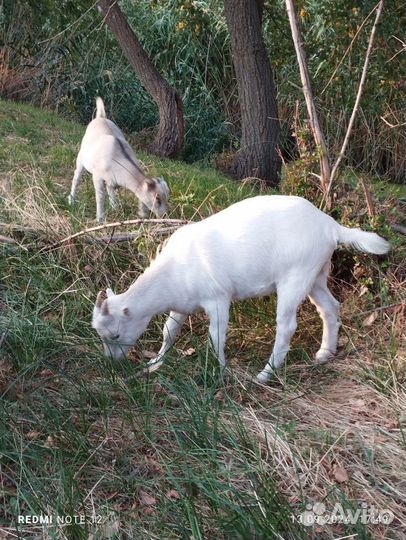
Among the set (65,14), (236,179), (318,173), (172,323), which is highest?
(65,14)

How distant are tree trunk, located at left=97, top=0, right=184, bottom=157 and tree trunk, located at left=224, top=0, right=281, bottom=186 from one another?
179 cm

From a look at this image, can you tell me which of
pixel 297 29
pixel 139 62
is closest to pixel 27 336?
pixel 297 29

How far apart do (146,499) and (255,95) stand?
7316 mm

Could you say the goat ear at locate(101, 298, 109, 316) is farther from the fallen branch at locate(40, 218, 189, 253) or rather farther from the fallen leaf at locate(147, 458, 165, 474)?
the fallen branch at locate(40, 218, 189, 253)

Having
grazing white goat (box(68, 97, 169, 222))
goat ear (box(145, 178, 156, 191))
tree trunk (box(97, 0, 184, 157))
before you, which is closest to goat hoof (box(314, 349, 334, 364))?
grazing white goat (box(68, 97, 169, 222))

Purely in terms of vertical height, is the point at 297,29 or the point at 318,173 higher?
the point at 297,29

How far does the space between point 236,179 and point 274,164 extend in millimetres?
591

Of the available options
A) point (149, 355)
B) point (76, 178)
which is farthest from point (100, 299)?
point (76, 178)

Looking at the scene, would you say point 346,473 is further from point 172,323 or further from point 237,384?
point 172,323

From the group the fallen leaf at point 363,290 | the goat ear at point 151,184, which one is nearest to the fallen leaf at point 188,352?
the fallen leaf at point 363,290

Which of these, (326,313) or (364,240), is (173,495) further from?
(364,240)

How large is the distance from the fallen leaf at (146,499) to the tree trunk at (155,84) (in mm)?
8599

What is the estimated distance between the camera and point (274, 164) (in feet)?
33.9

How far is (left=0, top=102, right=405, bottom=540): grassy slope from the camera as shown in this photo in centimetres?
361
